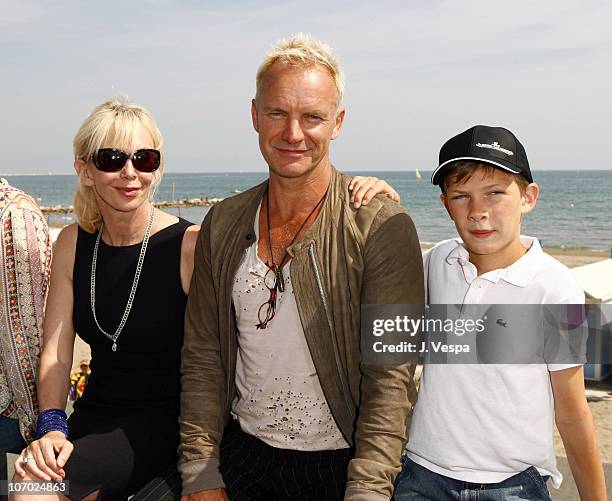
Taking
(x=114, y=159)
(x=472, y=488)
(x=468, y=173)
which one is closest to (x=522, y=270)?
(x=468, y=173)

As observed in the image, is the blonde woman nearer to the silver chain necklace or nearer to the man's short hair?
the silver chain necklace

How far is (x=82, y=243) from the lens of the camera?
10.9 feet

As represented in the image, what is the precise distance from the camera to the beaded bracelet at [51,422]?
2900mm

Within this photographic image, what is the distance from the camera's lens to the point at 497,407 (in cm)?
251

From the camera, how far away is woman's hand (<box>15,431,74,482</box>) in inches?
105

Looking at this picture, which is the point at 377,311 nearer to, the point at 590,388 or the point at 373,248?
the point at 373,248

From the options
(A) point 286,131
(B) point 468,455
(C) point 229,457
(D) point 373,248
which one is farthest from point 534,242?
(C) point 229,457

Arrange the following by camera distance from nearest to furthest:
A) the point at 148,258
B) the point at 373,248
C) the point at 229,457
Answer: the point at 373,248 < the point at 229,457 < the point at 148,258

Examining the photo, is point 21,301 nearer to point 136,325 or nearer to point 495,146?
point 136,325

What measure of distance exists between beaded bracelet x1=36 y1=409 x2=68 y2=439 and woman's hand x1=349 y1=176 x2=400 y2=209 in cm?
161

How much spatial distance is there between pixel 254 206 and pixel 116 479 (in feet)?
4.32

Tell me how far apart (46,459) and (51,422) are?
Result: 262mm

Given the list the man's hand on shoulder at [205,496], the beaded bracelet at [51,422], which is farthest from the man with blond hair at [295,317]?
the beaded bracelet at [51,422]

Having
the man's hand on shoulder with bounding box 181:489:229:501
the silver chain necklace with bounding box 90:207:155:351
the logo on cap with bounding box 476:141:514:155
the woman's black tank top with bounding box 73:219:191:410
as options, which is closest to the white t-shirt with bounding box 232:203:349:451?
the man's hand on shoulder with bounding box 181:489:229:501
